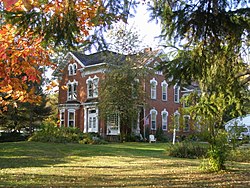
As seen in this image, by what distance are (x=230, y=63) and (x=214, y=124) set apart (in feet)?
11.8

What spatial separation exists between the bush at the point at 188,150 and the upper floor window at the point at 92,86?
15862 mm

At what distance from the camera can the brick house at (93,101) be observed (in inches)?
1278

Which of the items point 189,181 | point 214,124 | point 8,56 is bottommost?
point 189,181

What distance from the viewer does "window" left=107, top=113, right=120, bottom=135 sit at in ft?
95.8

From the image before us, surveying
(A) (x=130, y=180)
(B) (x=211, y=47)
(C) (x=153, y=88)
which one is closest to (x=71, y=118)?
(C) (x=153, y=88)


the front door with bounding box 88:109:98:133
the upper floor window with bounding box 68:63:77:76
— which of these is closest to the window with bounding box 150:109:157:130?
the front door with bounding box 88:109:98:133

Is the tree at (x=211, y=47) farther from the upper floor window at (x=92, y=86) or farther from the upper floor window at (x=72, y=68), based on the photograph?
the upper floor window at (x=72, y=68)

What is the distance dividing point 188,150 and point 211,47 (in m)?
10.3

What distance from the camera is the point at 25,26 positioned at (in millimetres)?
6211

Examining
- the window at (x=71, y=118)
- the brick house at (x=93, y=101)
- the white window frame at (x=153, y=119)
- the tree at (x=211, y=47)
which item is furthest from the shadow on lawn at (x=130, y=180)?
the window at (x=71, y=118)

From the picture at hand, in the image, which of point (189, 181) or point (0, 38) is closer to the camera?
point (0, 38)

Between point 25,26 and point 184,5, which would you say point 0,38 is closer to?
point 25,26

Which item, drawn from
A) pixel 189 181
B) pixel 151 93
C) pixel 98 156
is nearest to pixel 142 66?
pixel 151 93

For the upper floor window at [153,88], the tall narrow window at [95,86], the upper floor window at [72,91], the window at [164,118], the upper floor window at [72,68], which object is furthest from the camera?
the window at [164,118]
